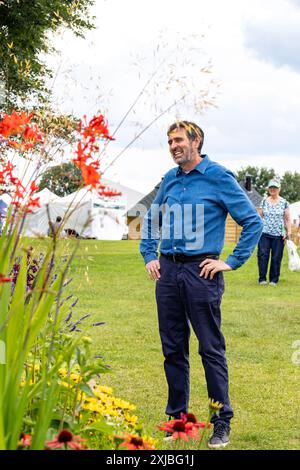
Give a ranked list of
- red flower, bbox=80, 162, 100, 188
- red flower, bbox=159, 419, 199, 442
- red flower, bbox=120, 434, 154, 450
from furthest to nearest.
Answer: red flower, bbox=159, 419, 199, 442
red flower, bbox=120, 434, 154, 450
red flower, bbox=80, 162, 100, 188

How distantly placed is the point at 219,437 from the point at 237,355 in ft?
10.6

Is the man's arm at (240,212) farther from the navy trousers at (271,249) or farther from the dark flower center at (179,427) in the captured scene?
the navy trousers at (271,249)

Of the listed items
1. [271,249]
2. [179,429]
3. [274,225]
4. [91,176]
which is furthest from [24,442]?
[271,249]

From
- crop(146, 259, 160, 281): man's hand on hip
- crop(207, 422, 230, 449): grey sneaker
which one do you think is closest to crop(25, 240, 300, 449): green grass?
crop(207, 422, 230, 449): grey sneaker

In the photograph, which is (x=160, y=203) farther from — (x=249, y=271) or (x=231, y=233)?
(x=231, y=233)

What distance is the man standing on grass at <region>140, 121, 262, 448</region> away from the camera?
4.77m

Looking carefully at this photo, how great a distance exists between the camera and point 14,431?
2580mm

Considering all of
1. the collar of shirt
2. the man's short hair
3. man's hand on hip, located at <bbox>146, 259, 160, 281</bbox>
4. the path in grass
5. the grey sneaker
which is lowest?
the grey sneaker

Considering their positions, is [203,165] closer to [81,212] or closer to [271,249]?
[81,212]

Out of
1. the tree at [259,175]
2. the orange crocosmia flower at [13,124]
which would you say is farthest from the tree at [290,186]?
the orange crocosmia flower at [13,124]

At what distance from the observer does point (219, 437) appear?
489cm

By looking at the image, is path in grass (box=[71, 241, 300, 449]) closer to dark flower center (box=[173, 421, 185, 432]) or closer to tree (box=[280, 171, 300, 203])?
dark flower center (box=[173, 421, 185, 432])
